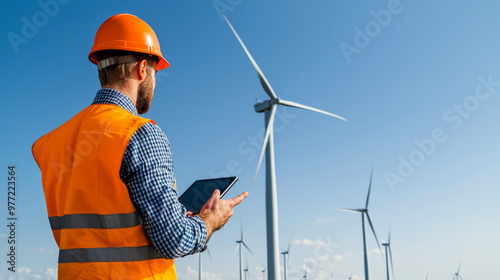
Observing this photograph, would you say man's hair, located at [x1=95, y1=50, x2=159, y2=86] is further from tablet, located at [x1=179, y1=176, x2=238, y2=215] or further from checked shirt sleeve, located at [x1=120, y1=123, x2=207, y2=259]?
tablet, located at [x1=179, y1=176, x2=238, y2=215]

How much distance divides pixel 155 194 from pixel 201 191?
1.19m

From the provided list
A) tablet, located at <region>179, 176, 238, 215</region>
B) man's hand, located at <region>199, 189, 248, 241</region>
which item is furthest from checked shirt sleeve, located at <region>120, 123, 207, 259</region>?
tablet, located at <region>179, 176, 238, 215</region>

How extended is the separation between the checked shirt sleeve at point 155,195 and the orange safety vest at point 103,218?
6cm

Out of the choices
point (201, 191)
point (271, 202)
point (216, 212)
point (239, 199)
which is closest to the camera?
point (216, 212)

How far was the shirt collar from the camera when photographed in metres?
3.16

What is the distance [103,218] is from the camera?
8.63 ft

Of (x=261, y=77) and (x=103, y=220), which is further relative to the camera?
(x=261, y=77)

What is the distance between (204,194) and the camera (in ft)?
12.3

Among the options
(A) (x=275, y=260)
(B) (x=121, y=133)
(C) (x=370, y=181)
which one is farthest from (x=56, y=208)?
(C) (x=370, y=181)

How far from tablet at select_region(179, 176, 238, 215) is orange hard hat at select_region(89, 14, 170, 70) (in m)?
1.21

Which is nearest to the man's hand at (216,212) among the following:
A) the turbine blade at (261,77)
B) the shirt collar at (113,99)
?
the shirt collar at (113,99)

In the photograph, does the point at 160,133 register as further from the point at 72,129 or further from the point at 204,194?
the point at 204,194

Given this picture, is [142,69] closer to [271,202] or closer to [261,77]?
[271,202]

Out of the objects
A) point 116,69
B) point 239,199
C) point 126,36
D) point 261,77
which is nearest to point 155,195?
point 239,199
